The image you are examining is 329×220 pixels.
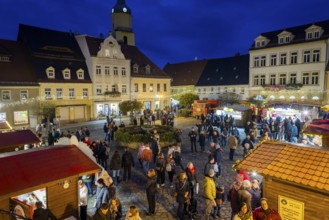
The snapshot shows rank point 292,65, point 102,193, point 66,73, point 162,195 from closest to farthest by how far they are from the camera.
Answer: point 102,193, point 162,195, point 66,73, point 292,65

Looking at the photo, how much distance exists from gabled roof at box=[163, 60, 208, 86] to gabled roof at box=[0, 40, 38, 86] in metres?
30.8

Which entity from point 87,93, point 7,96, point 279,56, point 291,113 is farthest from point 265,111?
point 7,96

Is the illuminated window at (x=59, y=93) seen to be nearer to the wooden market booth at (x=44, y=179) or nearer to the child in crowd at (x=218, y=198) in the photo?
the wooden market booth at (x=44, y=179)

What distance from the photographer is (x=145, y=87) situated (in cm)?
4375

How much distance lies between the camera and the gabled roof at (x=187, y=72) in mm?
53619

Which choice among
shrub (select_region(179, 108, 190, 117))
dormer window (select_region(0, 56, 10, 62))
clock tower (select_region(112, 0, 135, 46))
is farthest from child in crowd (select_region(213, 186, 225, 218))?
clock tower (select_region(112, 0, 135, 46))

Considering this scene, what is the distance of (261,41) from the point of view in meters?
41.3

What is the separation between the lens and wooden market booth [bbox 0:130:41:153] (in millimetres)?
12461

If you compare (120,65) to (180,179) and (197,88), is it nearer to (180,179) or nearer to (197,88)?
(197,88)

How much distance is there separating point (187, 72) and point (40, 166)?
49792 mm

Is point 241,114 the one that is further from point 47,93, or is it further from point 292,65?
point 47,93

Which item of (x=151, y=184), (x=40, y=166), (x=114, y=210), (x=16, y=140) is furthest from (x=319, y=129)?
(x=16, y=140)

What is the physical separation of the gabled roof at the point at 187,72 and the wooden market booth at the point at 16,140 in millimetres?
41464

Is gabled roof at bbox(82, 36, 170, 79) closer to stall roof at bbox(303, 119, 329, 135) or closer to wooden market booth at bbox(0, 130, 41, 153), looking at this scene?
wooden market booth at bbox(0, 130, 41, 153)
